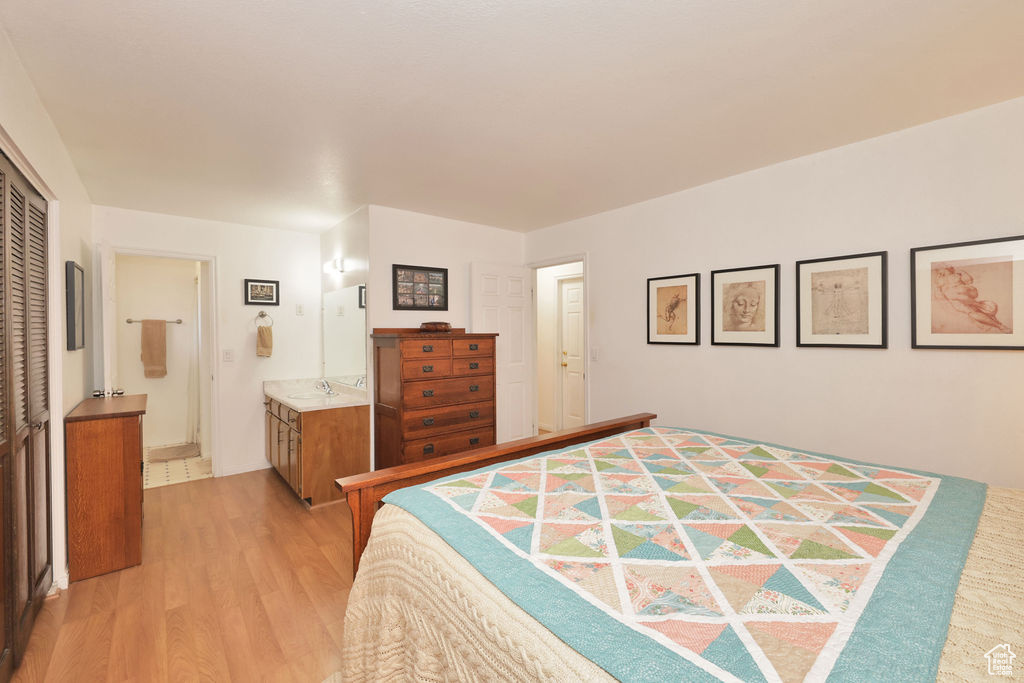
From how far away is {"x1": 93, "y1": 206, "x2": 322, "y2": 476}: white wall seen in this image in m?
4.04

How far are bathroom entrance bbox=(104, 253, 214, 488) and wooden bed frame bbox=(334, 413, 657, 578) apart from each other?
12.8 feet

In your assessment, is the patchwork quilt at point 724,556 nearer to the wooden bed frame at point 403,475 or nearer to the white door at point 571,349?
the wooden bed frame at point 403,475

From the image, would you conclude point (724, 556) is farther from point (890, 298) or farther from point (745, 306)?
point (745, 306)

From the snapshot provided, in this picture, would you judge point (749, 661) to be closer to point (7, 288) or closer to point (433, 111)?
point (433, 111)

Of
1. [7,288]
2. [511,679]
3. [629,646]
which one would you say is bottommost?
[511,679]

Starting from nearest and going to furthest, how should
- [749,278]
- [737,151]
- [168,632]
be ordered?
[168,632] → [737,151] → [749,278]

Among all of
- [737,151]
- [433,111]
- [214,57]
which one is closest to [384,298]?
[433,111]

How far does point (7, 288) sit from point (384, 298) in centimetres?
232

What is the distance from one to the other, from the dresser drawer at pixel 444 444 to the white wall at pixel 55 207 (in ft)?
6.37

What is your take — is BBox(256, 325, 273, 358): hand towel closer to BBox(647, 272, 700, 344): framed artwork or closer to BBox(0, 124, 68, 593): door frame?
BBox(0, 124, 68, 593): door frame

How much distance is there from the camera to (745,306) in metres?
3.15

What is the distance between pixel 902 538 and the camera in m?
Result: 1.21

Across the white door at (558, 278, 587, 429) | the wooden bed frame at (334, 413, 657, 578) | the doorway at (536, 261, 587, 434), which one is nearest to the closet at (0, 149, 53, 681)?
the wooden bed frame at (334, 413, 657, 578)

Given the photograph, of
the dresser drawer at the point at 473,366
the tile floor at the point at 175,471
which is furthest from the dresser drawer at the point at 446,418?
the tile floor at the point at 175,471
